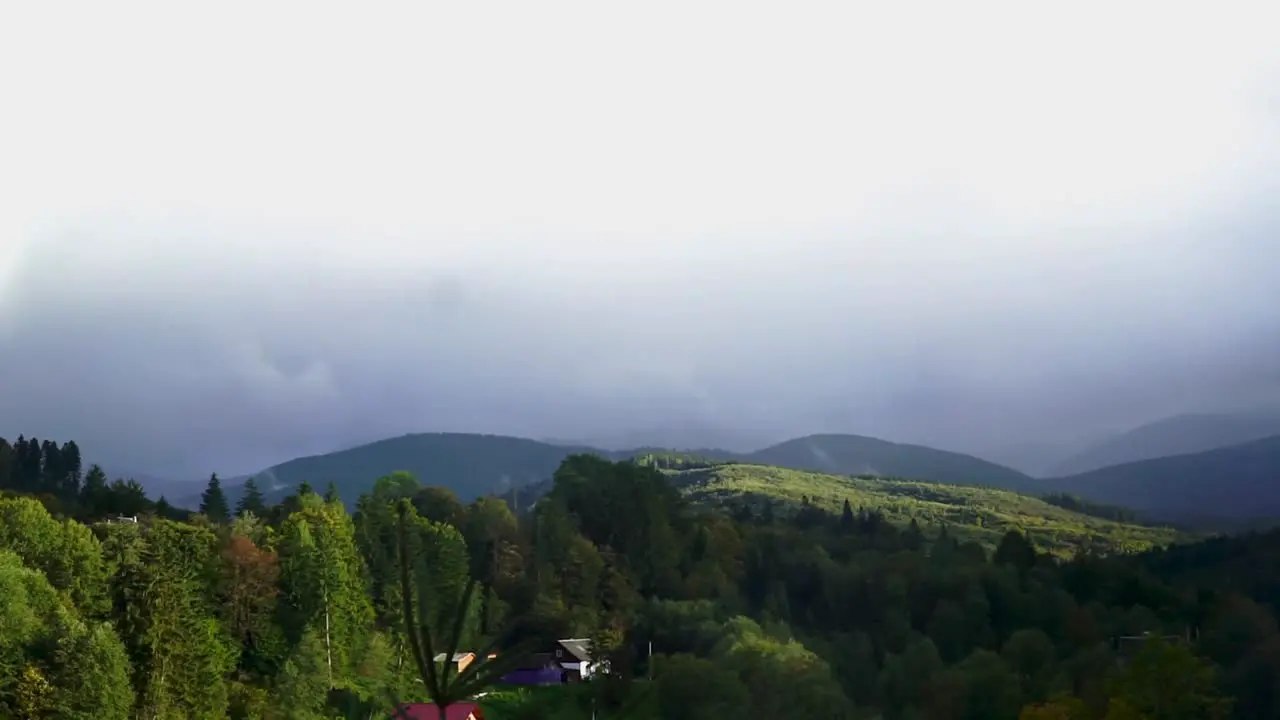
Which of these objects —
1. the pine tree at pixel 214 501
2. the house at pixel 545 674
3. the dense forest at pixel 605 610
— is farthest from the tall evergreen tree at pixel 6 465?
the house at pixel 545 674

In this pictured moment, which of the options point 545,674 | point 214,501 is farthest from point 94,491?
point 545,674

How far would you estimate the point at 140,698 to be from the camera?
204 ft

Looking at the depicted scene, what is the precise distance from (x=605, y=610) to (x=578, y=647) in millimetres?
6280

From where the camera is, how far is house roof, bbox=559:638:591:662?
95.2 m

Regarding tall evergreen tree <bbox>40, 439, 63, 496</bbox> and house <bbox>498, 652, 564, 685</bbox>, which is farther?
tall evergreen tree <bbox>40, 439, 63, 496</bbox>

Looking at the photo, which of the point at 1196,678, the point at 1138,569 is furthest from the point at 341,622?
the point at 1138,569

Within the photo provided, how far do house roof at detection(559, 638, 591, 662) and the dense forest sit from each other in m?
1.42

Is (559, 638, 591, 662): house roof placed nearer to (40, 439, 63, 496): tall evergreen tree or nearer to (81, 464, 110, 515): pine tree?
(81, 464, 110, 515): pine tree

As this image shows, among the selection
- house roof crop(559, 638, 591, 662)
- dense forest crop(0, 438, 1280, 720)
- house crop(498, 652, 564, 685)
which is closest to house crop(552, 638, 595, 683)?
house roof crop(559, 638, 591, 662)

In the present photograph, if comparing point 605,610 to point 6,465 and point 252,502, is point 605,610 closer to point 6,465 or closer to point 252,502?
point 252,502

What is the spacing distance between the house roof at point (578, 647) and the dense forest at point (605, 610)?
1419 millimetres

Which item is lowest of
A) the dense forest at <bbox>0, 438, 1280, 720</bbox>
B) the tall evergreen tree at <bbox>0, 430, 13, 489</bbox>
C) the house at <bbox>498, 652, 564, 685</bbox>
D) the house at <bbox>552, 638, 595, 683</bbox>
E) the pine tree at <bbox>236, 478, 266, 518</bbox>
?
the house at <bbox>498, 652, 564, 685</bbox>

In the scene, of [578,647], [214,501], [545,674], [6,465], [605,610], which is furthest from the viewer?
[6,465]

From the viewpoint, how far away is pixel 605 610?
10312 centimetres
